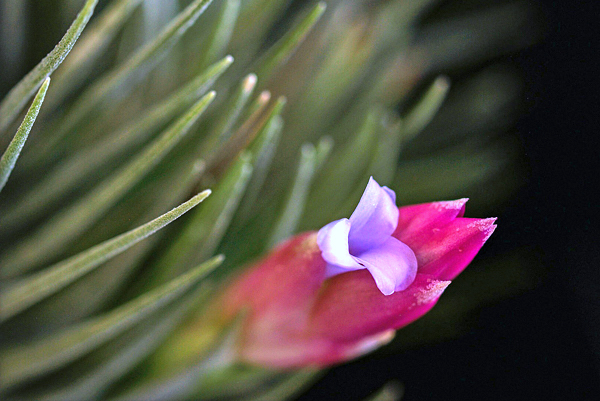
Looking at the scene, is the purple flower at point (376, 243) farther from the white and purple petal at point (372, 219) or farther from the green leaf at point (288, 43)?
the green leaf at point (288, 43)

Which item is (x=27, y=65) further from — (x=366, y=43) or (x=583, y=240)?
(x=583, y=240)

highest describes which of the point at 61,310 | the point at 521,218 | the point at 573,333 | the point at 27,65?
the point at 27,65

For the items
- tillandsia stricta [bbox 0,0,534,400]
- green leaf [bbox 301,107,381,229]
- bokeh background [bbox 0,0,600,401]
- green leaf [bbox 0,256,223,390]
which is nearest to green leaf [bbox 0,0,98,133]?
tillandsia stricta [bbox 0,0,534,400]

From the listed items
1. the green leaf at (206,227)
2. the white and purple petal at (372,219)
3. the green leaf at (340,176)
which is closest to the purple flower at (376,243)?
the white and purple petal at (372,219)

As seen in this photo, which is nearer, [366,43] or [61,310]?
[61,310]

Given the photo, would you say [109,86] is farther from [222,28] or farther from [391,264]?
[391,264]

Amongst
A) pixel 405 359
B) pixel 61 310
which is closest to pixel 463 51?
pixel 405 359
